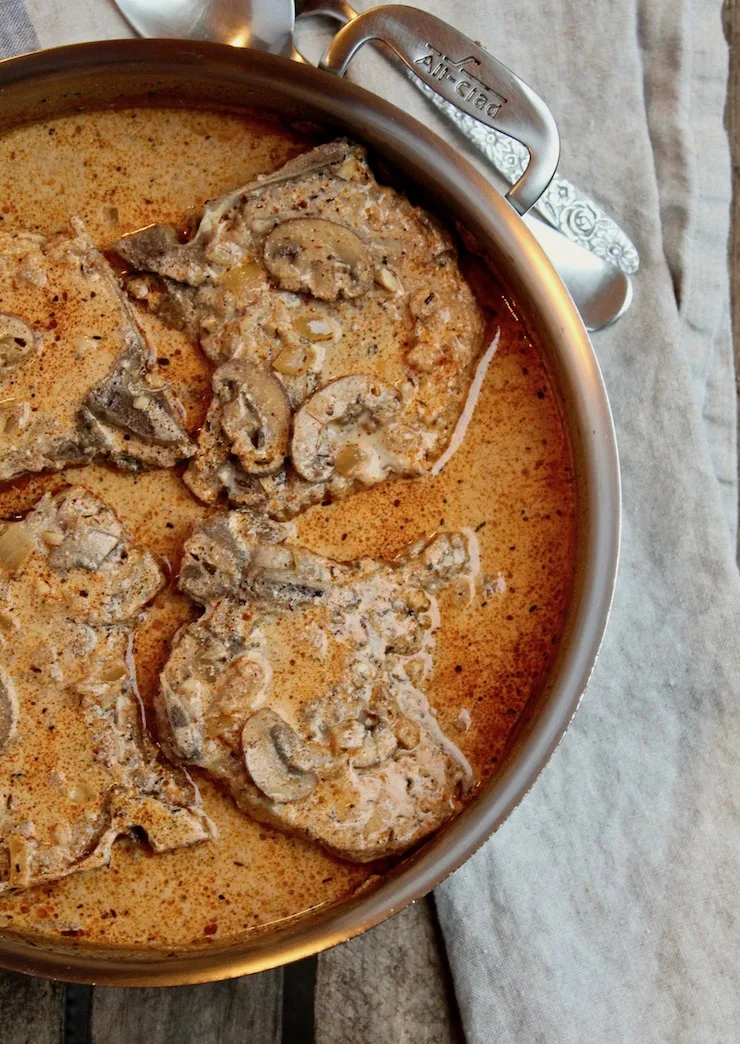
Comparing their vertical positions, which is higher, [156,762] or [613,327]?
[613,327]

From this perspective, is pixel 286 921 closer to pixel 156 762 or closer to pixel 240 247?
pixel 156 762

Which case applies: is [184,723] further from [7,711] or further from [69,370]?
[69,370]

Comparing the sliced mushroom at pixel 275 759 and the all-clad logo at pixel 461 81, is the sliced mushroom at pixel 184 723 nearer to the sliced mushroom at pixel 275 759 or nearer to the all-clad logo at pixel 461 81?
the sliced mushroom at pixel 275 759

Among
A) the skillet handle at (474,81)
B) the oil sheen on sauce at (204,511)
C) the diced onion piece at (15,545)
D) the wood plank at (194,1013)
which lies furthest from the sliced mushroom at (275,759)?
the skillet handle at (474,81)

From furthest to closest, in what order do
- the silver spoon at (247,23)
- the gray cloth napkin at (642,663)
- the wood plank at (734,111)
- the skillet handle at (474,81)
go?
the wood plank at (734,111)
the gray cloth napkin at (642,663)
the silver spoon at (247,23)
the skillet handle at (474,81)

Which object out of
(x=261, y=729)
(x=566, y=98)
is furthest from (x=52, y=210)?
(x=566, y=98)

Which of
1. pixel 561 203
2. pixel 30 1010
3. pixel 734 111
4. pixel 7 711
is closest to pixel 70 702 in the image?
pixel 7 711

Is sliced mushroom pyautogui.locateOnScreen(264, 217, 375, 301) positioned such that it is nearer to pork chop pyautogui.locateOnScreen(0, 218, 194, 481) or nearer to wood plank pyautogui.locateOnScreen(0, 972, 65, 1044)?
pork chop pyautogui.locateOnScreen(0, 218, 194, 481)
